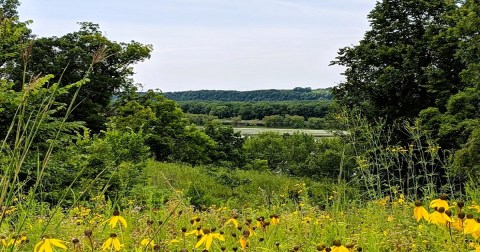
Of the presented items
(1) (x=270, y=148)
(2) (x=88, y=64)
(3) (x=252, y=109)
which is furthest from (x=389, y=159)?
(3) (x=252, y=109)

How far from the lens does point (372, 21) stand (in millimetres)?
18547

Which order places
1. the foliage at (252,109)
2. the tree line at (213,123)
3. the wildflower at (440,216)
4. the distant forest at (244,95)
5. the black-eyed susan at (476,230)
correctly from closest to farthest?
1. the black-eyed susan at (476,230)
2. the wildflower at (440,216)
3. the tree line at (213,123)
4. the foliage at (252,109)
5. the distant forest at (244,95)

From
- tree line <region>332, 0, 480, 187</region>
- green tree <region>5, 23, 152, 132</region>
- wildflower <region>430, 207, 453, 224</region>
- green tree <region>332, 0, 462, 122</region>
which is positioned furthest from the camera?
green tree <region>5, 23, 152, 132</region>

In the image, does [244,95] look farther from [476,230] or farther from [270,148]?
[476,230]

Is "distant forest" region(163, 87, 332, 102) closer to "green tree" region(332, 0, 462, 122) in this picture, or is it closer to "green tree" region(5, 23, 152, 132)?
"green tree" region(5, 23, 152, 132)

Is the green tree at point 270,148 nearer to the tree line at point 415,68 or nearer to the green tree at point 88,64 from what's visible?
the green tree at point 88,64

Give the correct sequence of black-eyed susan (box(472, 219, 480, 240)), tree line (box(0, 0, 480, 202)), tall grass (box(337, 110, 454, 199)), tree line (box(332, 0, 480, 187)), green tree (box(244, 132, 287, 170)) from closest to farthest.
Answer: black-eyed susan (box(472, 219, 480, 240))
tall grass (box(337, 110, 454, 199))
tree line (box(0, 0, 480, 202))
tree line (box(332, 0, 480, 187))
green tree (box(244, 132, 287, 170))

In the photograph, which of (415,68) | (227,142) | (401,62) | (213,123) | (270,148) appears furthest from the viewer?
(270,148)

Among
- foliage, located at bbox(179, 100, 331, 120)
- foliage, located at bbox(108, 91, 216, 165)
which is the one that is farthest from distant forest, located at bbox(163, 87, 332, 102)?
foliage, located at bbox(108, 91, 216, 165)

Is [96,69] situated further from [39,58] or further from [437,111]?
[437,111]

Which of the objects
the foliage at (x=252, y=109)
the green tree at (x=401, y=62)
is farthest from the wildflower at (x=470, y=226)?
the foliage at (x=252, y=109)

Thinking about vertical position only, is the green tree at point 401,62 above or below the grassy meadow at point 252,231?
above

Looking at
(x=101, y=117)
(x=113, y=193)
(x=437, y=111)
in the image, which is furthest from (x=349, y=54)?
(x=113, y=193)

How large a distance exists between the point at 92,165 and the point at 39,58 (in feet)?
66.4
